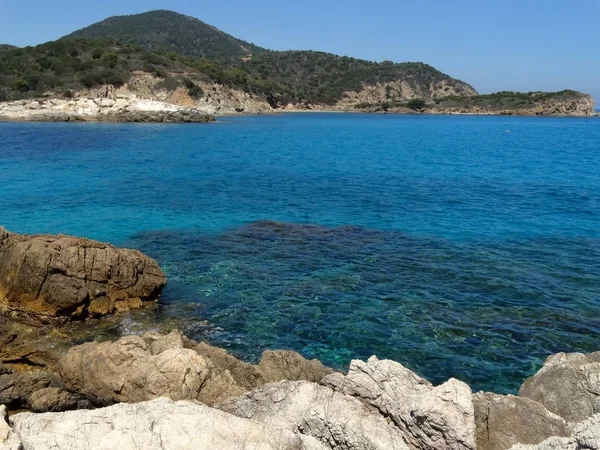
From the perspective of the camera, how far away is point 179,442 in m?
5.96

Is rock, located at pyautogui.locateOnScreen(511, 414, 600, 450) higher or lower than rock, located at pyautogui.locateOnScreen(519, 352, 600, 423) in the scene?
higher

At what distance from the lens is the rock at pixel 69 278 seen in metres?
14.6

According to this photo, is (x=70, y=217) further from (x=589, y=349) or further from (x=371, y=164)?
(x=371, y=164)

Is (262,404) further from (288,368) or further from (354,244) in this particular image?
(354,244)

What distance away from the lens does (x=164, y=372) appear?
9.16 m

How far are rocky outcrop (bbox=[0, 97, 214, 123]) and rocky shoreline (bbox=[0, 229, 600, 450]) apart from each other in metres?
83.7

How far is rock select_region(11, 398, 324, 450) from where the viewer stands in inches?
232

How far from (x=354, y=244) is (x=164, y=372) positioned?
14272 mm

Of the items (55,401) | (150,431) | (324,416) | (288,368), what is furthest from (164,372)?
(324,416)

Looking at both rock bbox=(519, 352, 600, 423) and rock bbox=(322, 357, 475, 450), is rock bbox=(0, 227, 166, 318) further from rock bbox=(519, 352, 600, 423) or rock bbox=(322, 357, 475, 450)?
rock bbox=(519, 352, 600, 423)

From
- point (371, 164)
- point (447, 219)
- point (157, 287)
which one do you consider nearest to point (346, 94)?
point (371, 164)

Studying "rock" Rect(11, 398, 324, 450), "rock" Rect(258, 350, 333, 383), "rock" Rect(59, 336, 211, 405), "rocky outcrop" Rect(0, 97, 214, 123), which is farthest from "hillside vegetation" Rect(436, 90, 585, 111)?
"rock" Rect(11, 398, 324, 450)

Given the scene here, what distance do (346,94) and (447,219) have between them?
173681 millimetres

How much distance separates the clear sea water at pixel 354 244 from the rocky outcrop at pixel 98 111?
3906 centimetres
